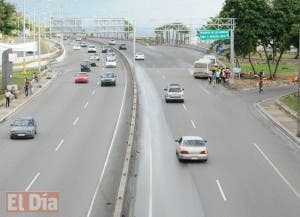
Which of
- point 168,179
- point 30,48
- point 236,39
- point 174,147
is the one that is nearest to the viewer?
point 168,179

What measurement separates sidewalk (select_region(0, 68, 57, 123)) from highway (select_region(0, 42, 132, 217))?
2.92 ft

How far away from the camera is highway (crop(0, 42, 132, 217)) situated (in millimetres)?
29344

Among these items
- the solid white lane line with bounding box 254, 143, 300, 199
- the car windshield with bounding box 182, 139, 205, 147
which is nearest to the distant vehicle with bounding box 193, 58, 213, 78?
the solid white lane line with bounding box 254, 143, 300, 199

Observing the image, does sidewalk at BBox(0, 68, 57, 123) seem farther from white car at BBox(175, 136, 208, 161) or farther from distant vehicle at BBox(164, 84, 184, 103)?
white car at BBox(175, 136, 208, 161)

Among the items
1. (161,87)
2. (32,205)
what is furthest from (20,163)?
(161,87)

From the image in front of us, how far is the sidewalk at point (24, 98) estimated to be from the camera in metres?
54.5

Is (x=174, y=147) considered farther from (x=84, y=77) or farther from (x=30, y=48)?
(x=30, y=48)

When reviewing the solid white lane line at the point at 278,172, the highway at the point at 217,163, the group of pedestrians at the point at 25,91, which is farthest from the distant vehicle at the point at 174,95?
the solid white lane line at the point at 278,172

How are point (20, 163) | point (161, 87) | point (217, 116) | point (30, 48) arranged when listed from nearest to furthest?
1. point (20, 163)
2. point (217, 116)
3. point (161, 87)
4. point (30, 48)

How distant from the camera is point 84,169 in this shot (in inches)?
1351

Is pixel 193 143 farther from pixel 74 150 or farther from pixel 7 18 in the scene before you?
pixel 7 18

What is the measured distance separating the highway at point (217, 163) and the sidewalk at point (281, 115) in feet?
2.13

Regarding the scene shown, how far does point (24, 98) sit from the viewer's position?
210ft

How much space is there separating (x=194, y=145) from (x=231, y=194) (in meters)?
7.00
